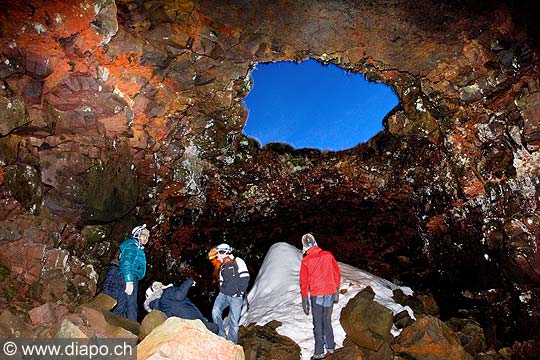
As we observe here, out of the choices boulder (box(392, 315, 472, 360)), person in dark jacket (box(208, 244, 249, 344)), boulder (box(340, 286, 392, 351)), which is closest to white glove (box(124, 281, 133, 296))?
person in dark jacket (box(208, 244, 249, 344))

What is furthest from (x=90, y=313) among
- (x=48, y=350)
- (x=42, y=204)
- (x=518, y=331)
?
(x=518, y=331)

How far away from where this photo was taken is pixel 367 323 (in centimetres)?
750

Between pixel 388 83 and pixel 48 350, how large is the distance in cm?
1024

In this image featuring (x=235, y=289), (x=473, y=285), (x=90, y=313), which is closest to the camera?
(x=90, y=313)

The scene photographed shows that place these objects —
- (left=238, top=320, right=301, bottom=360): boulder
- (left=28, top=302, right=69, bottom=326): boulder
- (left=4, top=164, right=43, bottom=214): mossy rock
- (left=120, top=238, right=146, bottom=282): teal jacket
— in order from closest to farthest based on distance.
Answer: (left=28, top=302, right=69, bottom=326): boulder → (left=120, top=238, right=146, bottom=282): teal jacket → (left=238, top=320, right=301, bottom=360): boulder → (left=4, top=164, right=43, bottom=214): mossy rock

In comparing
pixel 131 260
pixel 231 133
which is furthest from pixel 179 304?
pixel 231 133

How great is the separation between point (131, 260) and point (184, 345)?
2.42 meters

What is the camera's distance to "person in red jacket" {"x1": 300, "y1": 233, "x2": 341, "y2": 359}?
6523mm

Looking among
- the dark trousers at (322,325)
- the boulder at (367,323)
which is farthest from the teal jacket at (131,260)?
the boulder at (367,323)

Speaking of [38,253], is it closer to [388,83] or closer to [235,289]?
[235,289]

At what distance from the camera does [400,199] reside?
13.7 metres

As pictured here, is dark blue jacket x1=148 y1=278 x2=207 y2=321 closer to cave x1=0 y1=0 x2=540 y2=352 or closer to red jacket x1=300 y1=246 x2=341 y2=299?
red jacket x1=300 y1=246 x2=341 y2=299

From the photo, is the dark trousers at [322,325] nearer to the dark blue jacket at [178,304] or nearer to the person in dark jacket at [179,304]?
the person in dark jacket at [179,304]

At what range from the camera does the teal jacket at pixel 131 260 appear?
6574mm
